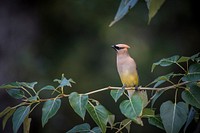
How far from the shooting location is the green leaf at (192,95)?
142 cm

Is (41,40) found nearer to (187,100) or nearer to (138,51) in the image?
(138,51)

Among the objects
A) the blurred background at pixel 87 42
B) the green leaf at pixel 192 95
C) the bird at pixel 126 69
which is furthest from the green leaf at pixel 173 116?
the blurred background at pixel 87 42

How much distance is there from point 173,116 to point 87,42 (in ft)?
14.4

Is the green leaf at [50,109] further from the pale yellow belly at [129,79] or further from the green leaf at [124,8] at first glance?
the pale yellow belly at [129,79]

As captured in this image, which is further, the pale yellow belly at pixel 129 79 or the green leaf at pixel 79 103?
the pale yellow belly at pixel 129 79

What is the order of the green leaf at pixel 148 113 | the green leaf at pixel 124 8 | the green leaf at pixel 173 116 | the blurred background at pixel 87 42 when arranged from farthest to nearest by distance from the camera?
the blurred background at pixel 87 42 < the green leaf at pixel 148 113 < the green leaf at pixel 173 116 < the green leaf at pixel 124 8

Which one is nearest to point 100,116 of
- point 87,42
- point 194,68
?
point 194,68

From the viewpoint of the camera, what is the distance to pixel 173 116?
141cm

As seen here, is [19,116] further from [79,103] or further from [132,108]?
[132,108]

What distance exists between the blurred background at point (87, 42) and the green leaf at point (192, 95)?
345cm

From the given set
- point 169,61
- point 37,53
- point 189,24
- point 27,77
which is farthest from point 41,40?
point 169,61

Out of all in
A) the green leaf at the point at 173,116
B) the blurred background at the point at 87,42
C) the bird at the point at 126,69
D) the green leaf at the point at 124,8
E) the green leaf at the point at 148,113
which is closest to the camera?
the green leaf at the point at 124,8

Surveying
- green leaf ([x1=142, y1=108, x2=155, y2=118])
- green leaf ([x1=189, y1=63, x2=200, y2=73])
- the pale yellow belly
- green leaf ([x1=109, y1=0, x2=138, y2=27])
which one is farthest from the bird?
green leaf ([x1=109, y1=0, x2=138, y2=27])

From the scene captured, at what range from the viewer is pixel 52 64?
5488mm
